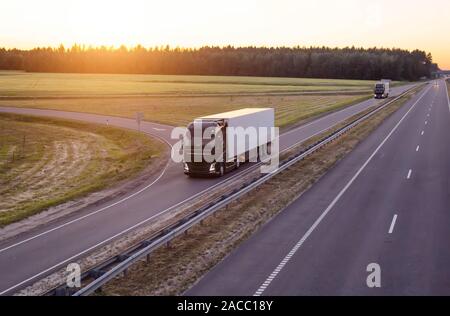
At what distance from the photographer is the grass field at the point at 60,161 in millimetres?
23922

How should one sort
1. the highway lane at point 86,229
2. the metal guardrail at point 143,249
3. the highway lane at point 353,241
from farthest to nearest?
the highway lane at point 86,229, the highway lane at point 353,241, the metal guardrail at point 143,249

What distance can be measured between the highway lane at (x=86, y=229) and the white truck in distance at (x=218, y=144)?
69 centimetres

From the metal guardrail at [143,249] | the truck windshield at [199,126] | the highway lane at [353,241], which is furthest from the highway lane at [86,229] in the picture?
the highway lane at [353,241]

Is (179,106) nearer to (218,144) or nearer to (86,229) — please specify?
(218,144)

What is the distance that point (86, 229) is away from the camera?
18.0m

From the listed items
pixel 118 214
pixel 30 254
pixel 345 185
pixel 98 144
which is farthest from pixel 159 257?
pixel 98 144

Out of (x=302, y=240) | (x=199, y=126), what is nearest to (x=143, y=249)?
(x=302, y=240)

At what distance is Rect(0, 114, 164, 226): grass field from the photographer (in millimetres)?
23922

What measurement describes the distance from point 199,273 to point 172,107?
190 ft

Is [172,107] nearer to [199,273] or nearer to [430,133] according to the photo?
[430,133]

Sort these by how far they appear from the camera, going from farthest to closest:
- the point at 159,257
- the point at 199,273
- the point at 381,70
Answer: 1. the point at 381,70
2. the point at 159,257
3. the point at 199,273

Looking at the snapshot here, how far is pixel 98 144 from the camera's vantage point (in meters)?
42.3

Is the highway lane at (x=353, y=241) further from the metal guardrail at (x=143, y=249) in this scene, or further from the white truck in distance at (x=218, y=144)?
the white truck in distance at (x=218, y=144)

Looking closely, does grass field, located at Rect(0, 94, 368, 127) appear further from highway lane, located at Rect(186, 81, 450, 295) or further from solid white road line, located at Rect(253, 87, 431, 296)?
highway lane, located at Rect(186, 81, 450, 295)
